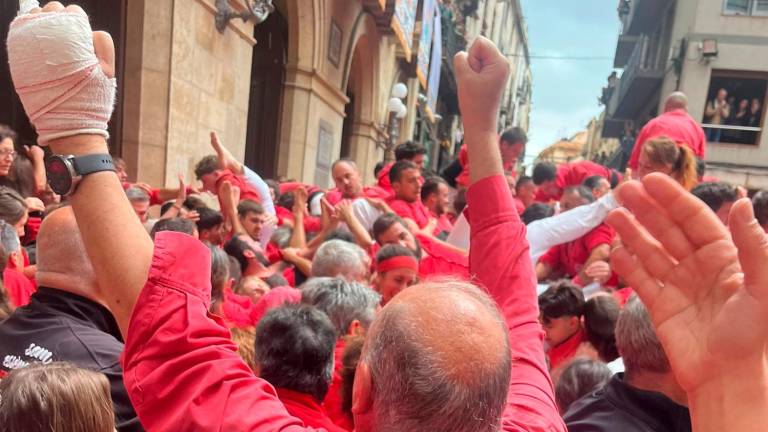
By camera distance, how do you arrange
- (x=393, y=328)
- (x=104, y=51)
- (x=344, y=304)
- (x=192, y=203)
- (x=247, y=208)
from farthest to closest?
(x=192, y=203), (x=247, y=208), (x=344, y=304), (x=104, y=51), (x=393, y=328)

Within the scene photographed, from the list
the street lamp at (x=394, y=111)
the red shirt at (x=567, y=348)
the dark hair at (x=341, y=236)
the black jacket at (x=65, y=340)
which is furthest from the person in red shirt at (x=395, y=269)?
the street lamp at (x=394, y=111)

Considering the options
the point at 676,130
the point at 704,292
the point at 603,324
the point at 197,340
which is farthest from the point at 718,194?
the point at 197,340

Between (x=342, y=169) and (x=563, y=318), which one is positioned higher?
(x=342, y=169)

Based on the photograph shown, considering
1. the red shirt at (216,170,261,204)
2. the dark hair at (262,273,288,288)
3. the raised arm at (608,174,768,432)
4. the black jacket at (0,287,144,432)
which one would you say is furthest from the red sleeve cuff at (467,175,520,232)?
the red shirt at (216,170,261,204)

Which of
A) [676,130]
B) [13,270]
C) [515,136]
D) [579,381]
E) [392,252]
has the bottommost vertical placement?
[579,381]

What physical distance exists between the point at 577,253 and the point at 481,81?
2921 millimetres

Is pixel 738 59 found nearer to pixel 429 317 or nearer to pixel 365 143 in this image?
pixel 365 143

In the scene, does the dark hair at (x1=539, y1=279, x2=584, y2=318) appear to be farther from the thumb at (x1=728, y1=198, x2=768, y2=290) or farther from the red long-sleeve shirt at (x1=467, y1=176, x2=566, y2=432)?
the thumb at (x1=728, y1=198, x2=768, y2=290)

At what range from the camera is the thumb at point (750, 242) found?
742mm

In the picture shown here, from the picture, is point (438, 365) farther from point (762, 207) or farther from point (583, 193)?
point (583, 193)

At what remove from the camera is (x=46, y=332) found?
5.53 feet

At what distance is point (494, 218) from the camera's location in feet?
4.07

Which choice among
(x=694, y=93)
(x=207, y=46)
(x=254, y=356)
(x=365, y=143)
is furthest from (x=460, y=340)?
(x=694, y=93)

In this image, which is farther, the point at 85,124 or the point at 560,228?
the point at 560,228
